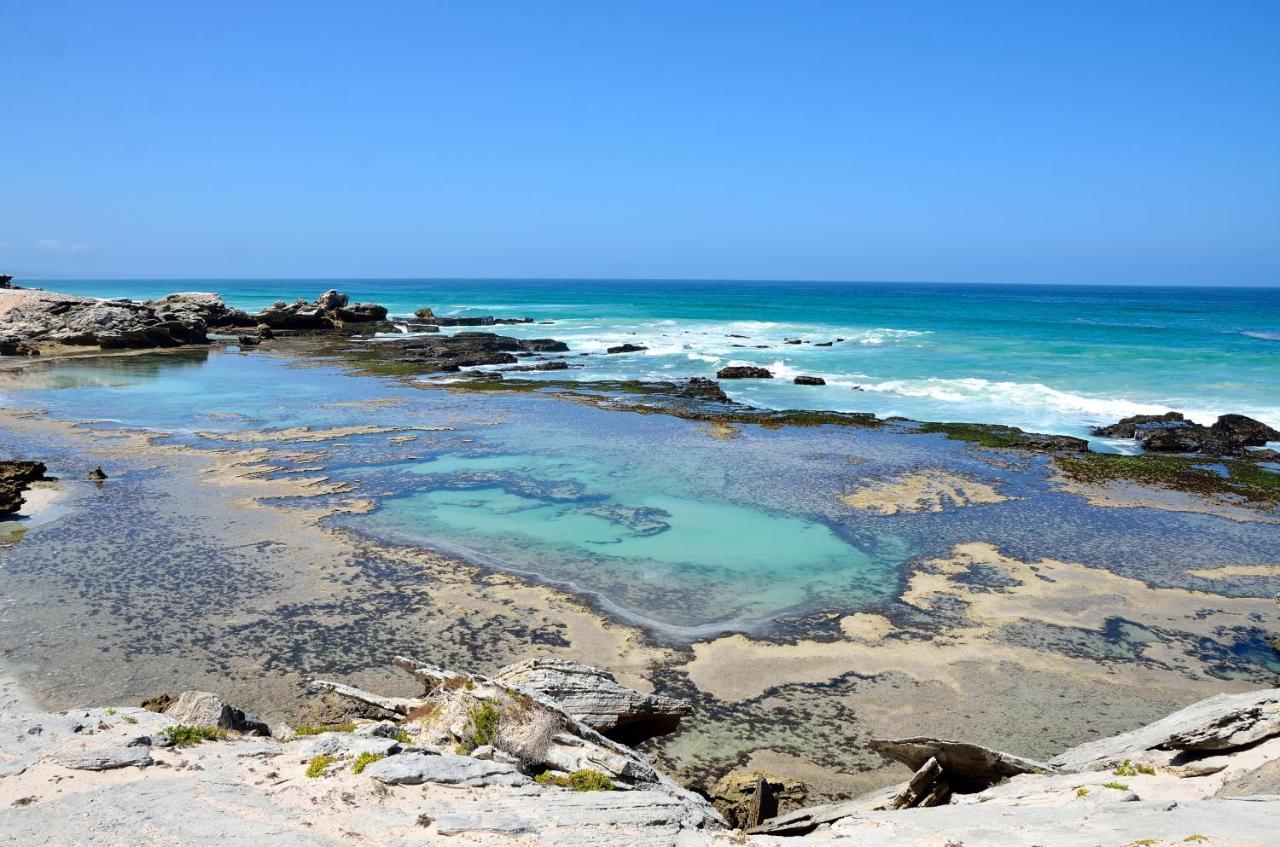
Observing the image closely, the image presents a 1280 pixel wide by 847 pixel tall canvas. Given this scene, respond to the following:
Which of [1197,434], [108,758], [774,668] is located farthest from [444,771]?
[1197,434]

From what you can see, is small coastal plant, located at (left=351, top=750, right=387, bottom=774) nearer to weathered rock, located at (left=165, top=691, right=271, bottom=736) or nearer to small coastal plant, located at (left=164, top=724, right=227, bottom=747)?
small coastal plant, located at (left=164, top=724, right=227, bottom=747)

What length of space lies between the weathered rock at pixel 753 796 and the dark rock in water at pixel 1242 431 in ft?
82.4

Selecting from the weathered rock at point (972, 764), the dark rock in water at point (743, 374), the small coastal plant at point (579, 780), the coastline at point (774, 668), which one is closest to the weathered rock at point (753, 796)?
the coastline at point (774, 668)

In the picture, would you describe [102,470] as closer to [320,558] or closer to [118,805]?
[320,558]

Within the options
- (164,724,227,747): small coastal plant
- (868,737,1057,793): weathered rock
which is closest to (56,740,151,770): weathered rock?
(164,724,227,747): small coastal plant

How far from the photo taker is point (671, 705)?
973cm

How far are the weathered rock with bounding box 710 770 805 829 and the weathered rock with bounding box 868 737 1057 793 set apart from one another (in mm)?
1601

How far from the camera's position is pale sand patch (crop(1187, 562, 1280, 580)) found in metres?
15.9

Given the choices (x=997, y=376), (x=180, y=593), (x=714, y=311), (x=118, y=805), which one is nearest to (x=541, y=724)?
(x=118, y=805)

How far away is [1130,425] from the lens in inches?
1176

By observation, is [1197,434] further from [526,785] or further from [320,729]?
[320,729]

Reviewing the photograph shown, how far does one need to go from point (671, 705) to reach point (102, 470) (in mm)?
19173

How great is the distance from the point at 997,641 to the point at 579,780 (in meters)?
8.39

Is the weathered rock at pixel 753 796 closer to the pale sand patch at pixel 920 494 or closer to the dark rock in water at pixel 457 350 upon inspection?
the pale sand patch at pixel 920 494
